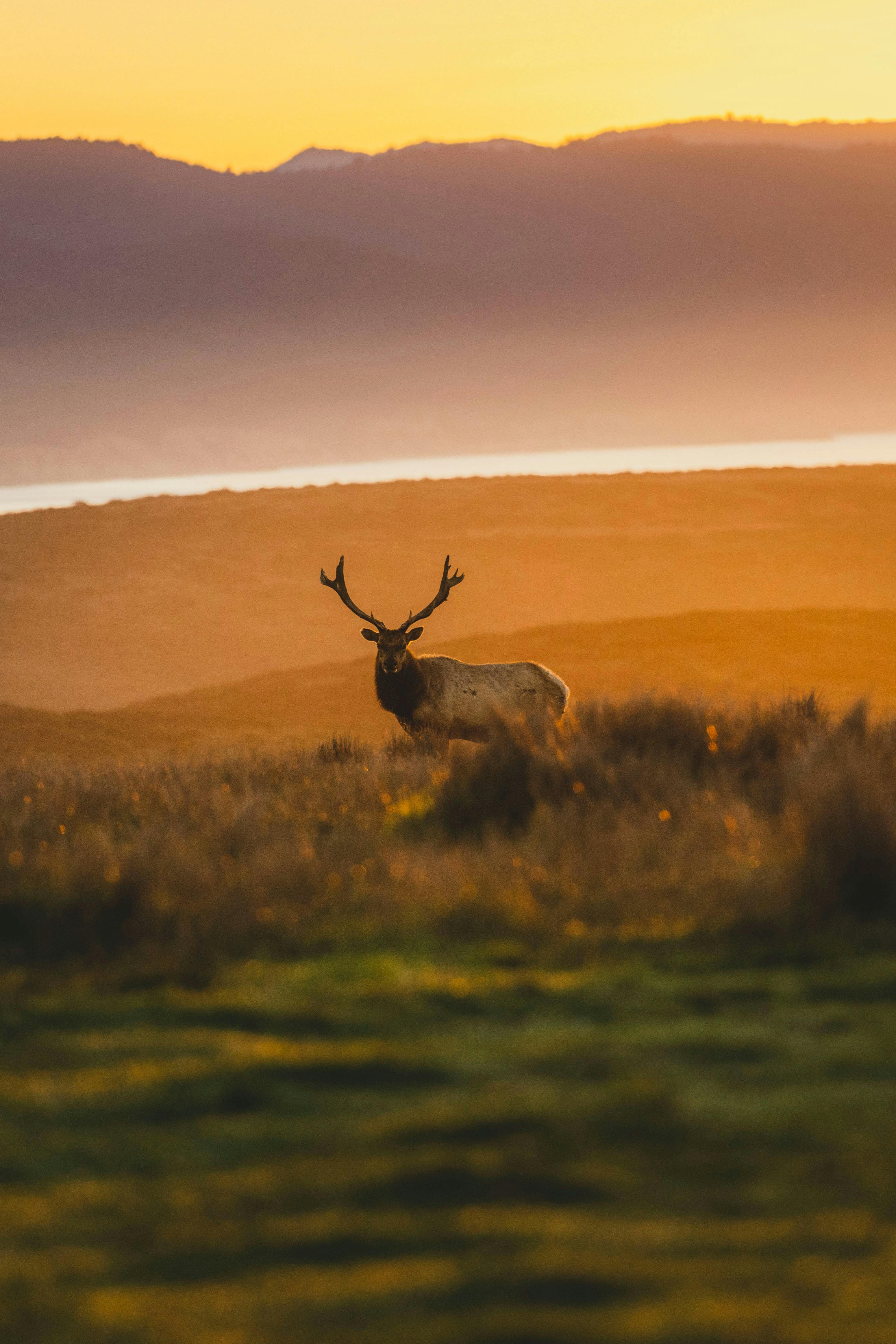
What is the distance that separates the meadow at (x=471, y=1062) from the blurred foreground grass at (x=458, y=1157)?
12mm

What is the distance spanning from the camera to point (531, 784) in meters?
9.82

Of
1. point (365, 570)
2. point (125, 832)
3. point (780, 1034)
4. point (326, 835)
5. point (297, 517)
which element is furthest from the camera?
point (297, 517)

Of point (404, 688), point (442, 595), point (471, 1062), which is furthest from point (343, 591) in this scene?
point (471, 1062)

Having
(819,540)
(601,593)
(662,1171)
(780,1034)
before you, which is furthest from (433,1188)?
(819,540)

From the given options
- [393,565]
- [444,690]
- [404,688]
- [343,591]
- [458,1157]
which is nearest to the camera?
[458,1157]

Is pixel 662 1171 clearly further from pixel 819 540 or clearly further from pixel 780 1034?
pixel 819 540

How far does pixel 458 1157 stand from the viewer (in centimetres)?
417

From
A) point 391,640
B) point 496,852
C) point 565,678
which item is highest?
point 391,640

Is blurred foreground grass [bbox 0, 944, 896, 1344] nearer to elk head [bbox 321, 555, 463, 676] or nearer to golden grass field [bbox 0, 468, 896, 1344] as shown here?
golden grass field [bbox 0, 468, 896, 1344]

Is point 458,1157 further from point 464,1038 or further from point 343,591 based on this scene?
point 343,591

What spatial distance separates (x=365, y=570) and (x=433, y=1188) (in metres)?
46.6

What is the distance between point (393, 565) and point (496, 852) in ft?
141

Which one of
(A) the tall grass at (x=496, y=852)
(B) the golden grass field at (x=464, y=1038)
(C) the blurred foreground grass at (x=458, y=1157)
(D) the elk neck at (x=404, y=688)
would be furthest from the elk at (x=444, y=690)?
(C) the blurred foreground grass at (x=458, y=1157)

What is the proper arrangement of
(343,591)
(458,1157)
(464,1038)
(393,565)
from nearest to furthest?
1. (458,1157)
2. (464,1038)
3. (343,591)
4. (393,565)
